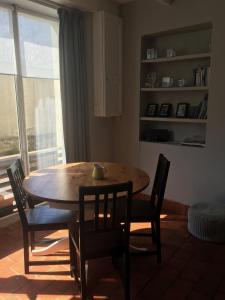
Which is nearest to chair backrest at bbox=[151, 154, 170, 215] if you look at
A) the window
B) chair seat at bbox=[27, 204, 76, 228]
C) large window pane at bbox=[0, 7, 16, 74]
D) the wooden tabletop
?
the wooden tabletop

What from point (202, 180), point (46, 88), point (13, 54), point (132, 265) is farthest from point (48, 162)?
point (202, 180)

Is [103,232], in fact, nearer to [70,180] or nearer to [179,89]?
[70,180]

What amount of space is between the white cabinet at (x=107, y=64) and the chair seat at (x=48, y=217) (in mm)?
1611

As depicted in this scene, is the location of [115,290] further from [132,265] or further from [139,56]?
[139,56]

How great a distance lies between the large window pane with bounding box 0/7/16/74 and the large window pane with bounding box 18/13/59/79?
118 millimetres

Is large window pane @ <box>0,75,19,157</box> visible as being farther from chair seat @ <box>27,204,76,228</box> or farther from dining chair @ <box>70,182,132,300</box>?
dining chair @ <box>70,182,132,300</box>

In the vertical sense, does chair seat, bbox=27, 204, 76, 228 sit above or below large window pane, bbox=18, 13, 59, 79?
below

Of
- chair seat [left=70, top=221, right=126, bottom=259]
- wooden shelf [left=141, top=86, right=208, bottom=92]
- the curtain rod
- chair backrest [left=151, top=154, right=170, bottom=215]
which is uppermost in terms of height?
the curtain rod

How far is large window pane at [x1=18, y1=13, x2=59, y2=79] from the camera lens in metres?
2.96

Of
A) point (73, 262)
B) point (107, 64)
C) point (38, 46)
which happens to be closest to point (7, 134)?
point (38, 46)

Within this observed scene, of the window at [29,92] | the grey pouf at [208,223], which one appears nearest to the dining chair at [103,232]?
the grey pouf at [208,223]

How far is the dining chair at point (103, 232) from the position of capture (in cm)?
168

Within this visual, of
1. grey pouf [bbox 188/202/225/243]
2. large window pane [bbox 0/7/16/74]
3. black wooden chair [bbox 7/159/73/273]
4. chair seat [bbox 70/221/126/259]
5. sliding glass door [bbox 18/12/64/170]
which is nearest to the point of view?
chair seat [bbox 70/221/126/259]

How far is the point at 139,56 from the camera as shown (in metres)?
3.46
